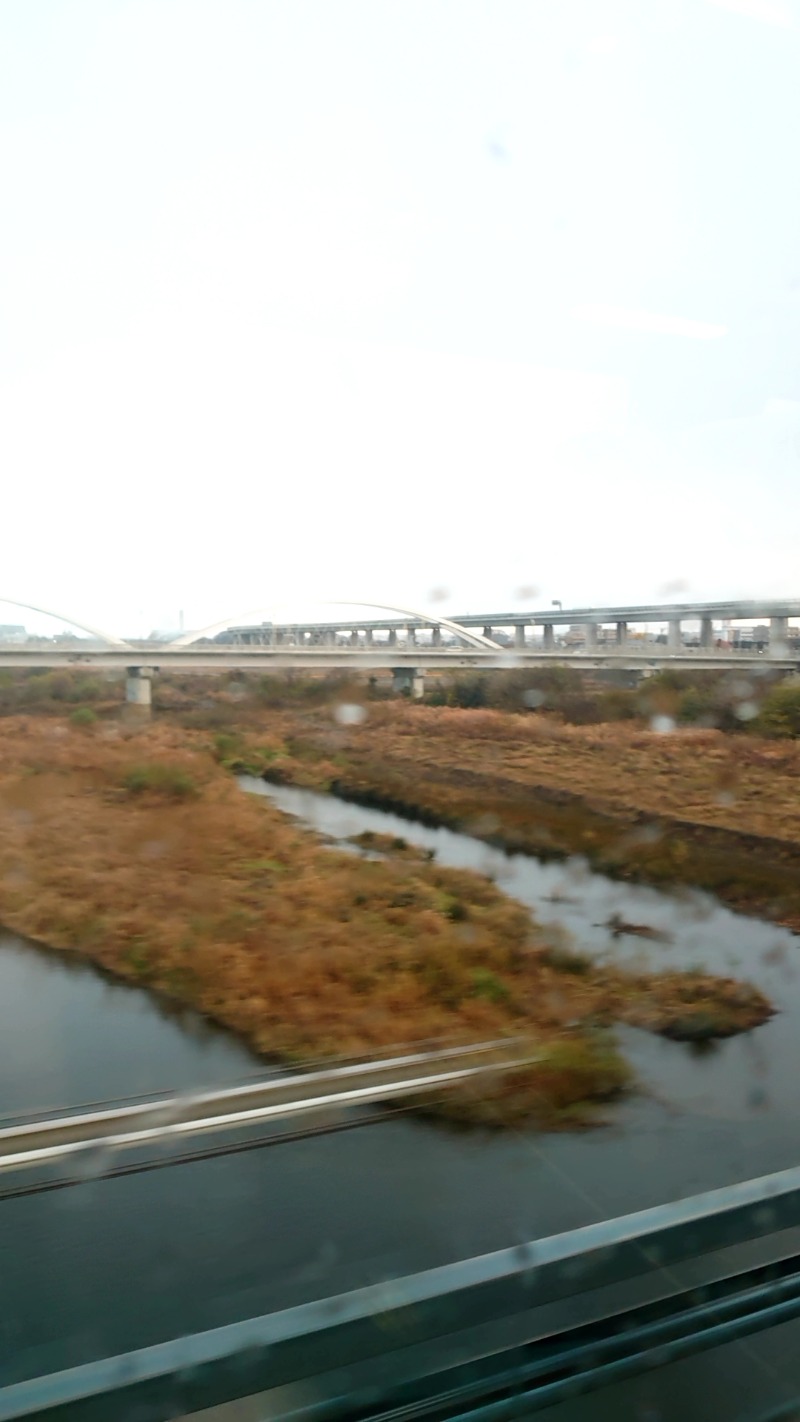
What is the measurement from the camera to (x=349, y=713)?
255 centimetres

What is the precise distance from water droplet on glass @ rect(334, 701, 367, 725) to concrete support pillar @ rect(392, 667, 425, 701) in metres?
0.17

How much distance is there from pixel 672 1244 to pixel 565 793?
53.6 inches

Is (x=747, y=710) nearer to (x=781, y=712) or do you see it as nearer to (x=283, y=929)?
(x=781, y=712)

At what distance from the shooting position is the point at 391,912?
2.28 m

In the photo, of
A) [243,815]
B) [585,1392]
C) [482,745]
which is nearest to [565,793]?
[482,745]

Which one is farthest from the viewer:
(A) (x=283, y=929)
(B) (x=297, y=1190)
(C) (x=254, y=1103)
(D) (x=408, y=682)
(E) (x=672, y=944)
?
(D) (x=408, y=682)

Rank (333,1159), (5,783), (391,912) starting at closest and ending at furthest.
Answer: (333,1159), (5,783), (391,912)

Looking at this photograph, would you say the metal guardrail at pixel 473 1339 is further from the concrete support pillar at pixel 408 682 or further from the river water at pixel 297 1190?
the concrete support pillar at pixel 408 682

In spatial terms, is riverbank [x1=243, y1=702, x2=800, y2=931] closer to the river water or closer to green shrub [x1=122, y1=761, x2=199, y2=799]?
green shrub [x1=122, y1=761, x2=199, y2=799]

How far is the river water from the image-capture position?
1.41 meters

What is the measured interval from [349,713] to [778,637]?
4.67 ft

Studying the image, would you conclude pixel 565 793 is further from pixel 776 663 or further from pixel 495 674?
pixel 776 663

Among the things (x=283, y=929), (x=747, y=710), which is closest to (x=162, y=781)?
(x=283, y=929)

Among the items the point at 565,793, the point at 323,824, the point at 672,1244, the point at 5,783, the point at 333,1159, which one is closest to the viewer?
the point at 672,1244
